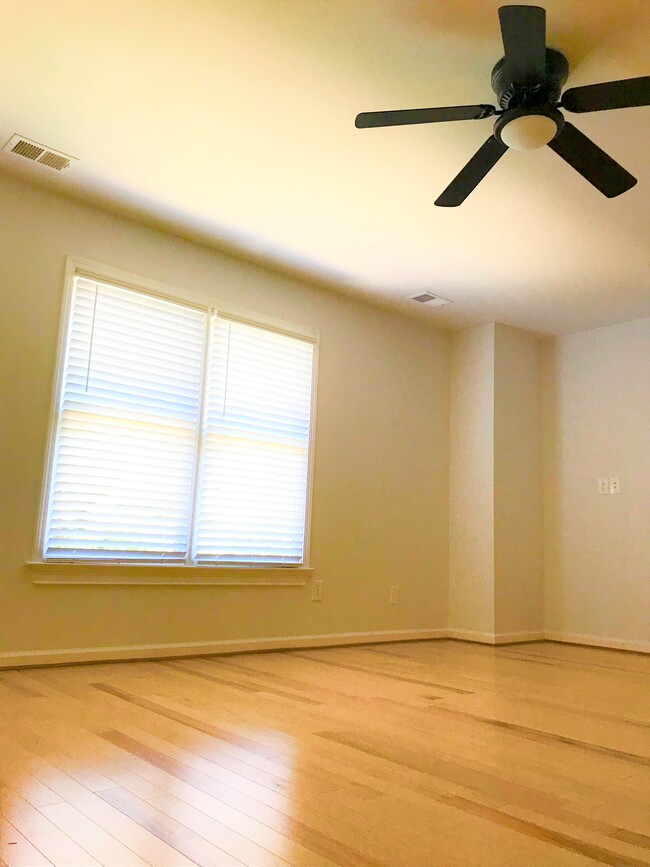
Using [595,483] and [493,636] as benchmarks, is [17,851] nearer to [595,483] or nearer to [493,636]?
[493,636]

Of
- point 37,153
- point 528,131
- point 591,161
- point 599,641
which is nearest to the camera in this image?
point 528,131

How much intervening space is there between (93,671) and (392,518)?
2395 mm

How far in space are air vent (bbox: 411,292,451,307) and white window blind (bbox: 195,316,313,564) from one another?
91 cm

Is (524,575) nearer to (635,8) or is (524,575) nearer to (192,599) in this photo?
(192,599)

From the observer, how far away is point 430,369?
18.2 ft

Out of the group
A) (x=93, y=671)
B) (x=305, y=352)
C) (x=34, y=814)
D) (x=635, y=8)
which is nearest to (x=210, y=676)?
(x=93, y=671)

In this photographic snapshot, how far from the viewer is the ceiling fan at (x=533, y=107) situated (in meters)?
2.15

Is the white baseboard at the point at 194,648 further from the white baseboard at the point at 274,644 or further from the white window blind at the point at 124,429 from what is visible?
the white window blind at the point at 124,429

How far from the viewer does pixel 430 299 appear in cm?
500

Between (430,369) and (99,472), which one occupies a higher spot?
(430,369)

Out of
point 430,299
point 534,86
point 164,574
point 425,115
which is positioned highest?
point 430,299

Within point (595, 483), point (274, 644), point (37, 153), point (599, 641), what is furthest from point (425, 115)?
point (599, 641)

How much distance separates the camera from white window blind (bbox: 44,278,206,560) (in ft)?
12.0

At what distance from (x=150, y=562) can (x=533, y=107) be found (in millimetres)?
2840
